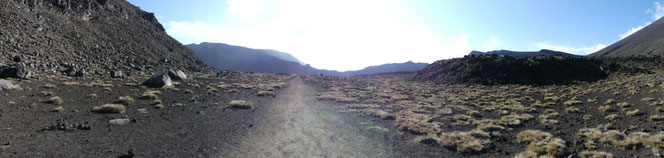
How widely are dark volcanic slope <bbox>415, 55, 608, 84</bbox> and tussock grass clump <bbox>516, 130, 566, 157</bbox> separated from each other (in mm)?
43415

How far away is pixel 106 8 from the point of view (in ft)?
217

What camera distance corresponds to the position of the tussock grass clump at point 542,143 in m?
13.3

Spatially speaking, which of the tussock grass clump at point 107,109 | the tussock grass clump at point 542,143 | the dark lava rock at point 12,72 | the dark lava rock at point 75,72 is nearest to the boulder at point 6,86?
the dark lava rock at point 12,72

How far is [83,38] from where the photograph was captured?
159 ft

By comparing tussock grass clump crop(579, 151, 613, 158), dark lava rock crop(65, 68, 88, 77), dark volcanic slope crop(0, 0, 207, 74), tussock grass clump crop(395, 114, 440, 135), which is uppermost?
dark volcanic slope crop(0, 0, 207, 74)

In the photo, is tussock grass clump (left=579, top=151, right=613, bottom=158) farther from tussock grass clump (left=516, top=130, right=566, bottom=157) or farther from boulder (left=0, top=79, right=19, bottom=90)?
boulder (left=0, top=79, right=19, bottom=90)

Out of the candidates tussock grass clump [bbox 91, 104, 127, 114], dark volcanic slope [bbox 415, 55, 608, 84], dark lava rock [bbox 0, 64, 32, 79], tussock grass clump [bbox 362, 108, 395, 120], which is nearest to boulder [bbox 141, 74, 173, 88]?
dark lava rock [bbox 0, 64, 32, 79]

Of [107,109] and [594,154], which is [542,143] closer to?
[594,154]

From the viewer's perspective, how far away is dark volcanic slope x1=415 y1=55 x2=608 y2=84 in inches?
2105

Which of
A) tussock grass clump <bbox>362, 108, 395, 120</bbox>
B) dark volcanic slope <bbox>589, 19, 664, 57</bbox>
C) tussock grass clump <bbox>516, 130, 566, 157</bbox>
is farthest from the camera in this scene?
dark volcanic slope <bbox>589, 19, 664, 57</bbox>

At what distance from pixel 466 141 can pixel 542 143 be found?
3.46m

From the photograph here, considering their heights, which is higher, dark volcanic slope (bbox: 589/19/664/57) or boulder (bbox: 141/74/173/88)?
dark volcanic slope (bbox: 589/19/664/57)

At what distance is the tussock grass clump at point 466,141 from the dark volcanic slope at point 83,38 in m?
39.5

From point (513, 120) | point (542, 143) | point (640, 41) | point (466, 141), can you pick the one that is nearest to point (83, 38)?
point (466, 141)
